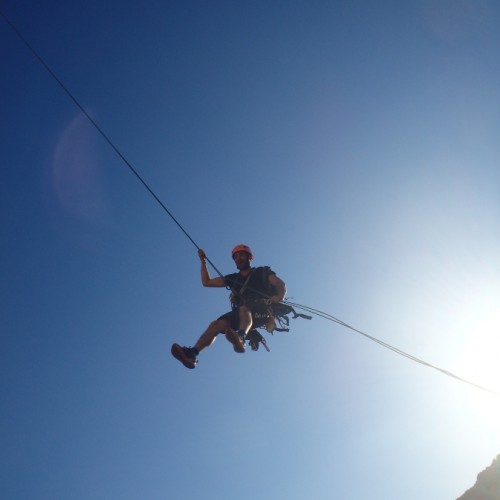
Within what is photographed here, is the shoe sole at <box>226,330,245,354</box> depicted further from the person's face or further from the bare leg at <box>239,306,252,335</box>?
the person's face

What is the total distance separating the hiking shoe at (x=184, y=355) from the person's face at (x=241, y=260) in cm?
160

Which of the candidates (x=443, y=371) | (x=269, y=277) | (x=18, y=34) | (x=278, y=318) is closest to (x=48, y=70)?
(x=18, y=34)

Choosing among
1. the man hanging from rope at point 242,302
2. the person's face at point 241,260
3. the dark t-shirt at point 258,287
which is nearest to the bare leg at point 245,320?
the man hanging from rope at point 242,302

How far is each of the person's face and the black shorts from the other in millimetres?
597

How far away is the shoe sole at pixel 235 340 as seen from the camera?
4.09m

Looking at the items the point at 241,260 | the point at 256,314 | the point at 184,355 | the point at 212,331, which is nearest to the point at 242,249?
the point at 241,260

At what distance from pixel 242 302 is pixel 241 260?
→ 0.65 meters

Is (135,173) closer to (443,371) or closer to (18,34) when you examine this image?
(18,34)

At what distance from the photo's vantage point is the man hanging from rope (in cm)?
409

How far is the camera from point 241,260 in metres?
5.04

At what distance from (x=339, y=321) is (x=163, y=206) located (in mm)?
2860

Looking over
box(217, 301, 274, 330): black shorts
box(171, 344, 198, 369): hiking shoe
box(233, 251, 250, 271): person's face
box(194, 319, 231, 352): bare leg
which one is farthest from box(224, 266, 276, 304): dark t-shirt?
box(171, 344, 198, 369): hiking shoe

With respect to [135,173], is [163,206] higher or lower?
lower

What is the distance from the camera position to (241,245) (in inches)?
202
